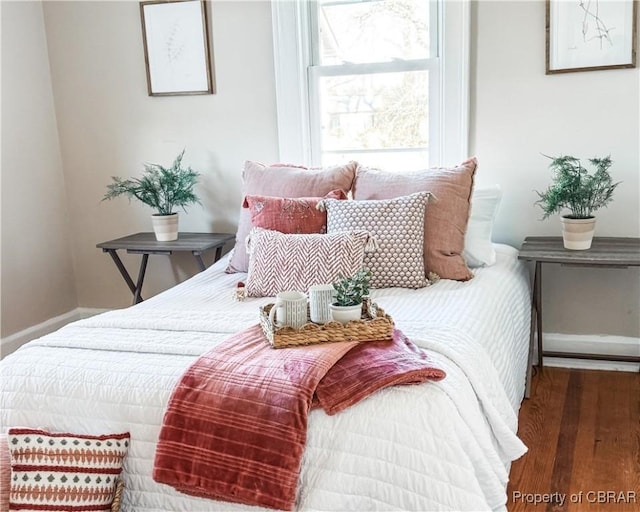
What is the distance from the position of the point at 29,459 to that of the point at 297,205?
4.76 feet

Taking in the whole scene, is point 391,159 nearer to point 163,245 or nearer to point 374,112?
point 374,112

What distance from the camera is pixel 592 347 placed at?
126 inches

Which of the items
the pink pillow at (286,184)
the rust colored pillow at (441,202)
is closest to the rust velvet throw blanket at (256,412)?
the rust colored pillow at (441,202)

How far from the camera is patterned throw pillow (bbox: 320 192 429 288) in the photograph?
8.46ft

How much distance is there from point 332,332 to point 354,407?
315 mm

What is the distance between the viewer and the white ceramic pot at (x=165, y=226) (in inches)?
135

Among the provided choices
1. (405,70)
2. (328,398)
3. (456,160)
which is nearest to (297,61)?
(405,70)

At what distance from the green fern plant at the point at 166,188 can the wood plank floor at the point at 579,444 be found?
2.02 metres

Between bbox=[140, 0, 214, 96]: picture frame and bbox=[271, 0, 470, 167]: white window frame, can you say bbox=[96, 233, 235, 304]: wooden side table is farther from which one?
bbox=[140, 0, 214, 96]: picture frame

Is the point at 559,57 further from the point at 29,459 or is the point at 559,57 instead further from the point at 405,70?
the point at 29,459

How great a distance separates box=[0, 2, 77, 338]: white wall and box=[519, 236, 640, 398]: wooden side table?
8.87 feet

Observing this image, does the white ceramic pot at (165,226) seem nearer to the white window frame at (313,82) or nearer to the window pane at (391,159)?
the white window frame at (313,82)

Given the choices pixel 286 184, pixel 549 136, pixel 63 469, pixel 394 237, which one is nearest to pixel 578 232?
pixel 549 136

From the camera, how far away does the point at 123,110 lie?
12.3 feet
